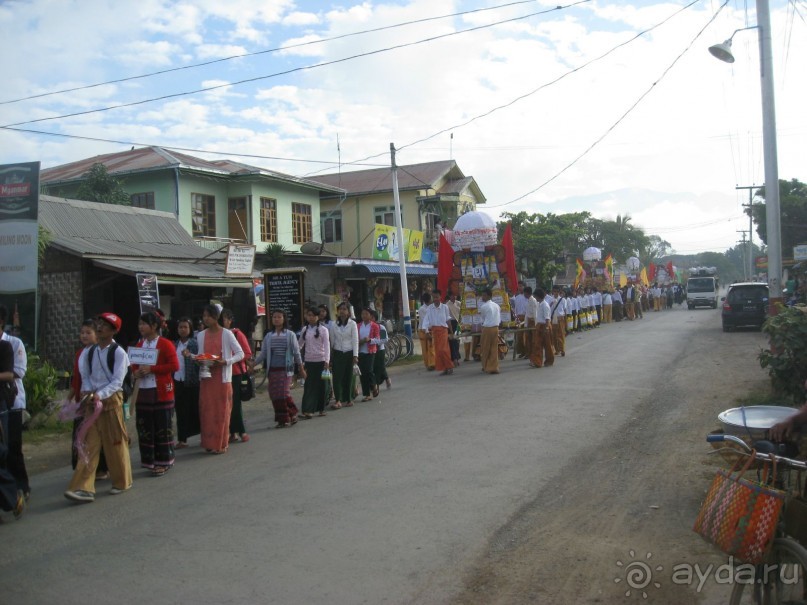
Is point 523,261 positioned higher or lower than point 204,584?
higher

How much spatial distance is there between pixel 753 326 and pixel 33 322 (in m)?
23.4

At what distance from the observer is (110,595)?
14.9 feet

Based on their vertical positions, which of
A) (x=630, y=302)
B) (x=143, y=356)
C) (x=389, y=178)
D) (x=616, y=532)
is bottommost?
(x=616, y=532)

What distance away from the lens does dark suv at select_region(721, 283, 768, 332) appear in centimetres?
2439

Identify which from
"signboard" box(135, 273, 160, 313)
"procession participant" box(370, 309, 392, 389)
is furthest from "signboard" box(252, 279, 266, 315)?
"procession participant" box(370, 309, 392, 389)

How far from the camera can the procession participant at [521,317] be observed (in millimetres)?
19036

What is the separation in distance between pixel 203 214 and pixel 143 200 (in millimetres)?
2028

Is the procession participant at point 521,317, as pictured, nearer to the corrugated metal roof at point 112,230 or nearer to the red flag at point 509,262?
the red flag at point 509,262

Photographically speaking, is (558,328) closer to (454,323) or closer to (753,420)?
(454,323)

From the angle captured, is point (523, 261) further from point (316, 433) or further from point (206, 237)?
point (316, 433)

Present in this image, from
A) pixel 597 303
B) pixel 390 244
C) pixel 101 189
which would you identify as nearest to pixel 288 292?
pixel 101 189

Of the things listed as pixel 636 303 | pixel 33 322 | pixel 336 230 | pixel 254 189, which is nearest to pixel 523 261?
pixel 636 303

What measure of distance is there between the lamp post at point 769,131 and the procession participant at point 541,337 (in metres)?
5.47

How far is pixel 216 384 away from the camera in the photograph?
8875 mm
